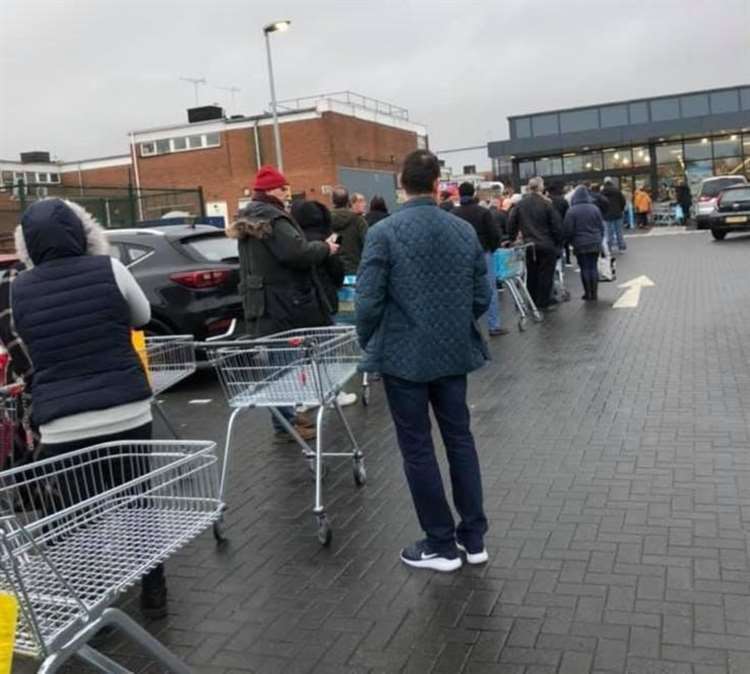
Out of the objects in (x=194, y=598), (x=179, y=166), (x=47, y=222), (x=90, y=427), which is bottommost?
(x=194, y=598)

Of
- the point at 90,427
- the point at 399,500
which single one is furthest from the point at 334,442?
the point at 90,427

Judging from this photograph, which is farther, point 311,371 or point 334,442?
point 334,442

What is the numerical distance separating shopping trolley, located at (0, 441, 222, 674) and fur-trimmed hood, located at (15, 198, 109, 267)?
2.91 feet

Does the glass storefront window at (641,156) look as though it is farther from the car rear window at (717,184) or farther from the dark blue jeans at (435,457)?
the dark blue jeans at (435,457)

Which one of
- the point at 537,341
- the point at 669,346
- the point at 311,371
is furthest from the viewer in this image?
the point at 537,341

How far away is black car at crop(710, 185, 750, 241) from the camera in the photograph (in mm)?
23016

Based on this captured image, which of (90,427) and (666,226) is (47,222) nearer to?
(90,427)

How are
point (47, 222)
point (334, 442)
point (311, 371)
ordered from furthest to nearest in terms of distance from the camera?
1. point (334, 442)
2. point (311, 371)
3. point (47, 222)

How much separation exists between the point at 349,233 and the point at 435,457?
482cm

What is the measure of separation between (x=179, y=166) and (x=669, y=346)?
46088 mm

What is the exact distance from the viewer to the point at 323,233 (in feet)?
24.9

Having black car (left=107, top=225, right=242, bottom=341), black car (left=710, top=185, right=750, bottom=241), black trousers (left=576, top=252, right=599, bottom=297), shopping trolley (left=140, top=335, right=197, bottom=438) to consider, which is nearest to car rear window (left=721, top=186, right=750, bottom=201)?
black car (left=710, top=185, right=750, bottom=241)

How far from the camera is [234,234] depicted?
244 inches

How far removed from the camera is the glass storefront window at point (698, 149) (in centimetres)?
4022
